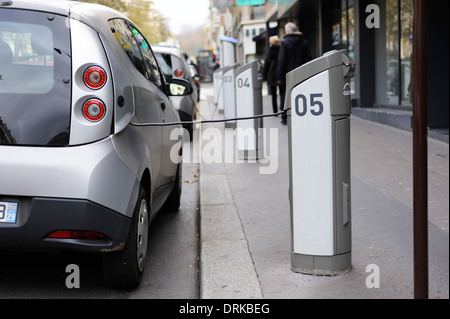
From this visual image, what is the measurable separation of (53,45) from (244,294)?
1.78m

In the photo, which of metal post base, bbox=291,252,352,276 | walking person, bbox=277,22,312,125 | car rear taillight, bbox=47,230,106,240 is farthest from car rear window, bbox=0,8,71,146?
walking person, bbox=277,22,312,125

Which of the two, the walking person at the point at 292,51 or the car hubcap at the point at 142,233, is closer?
the car hubcap at the point at 142,233

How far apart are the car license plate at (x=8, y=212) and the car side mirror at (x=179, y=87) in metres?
2.26

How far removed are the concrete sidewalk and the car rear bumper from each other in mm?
765

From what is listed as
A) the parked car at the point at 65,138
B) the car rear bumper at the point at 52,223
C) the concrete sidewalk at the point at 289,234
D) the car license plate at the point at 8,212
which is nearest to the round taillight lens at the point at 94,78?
the parked car at the point at 65,138

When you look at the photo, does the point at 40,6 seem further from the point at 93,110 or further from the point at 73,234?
the point at 73,234

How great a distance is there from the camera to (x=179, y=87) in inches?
232

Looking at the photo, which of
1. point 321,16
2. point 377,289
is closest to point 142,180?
point 377,289

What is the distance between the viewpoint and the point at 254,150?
961 centimetres

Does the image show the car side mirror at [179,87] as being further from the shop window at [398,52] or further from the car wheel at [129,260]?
the shop window at [398,52]

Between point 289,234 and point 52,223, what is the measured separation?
2205 millimetres

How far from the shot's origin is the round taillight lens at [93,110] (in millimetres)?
3817

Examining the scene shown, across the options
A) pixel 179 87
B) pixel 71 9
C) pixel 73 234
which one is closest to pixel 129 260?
pixel 73 234

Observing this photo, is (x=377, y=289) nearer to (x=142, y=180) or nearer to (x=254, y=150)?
(x=142, y=180)
